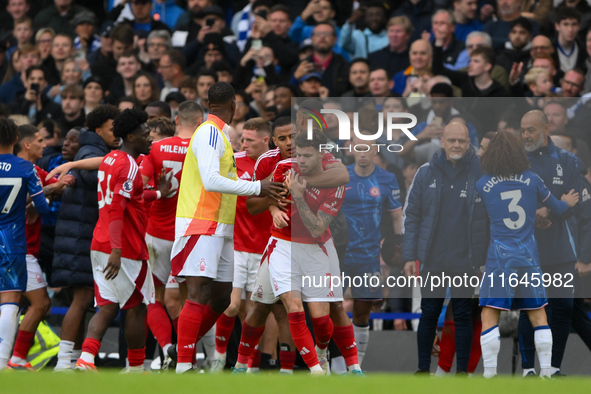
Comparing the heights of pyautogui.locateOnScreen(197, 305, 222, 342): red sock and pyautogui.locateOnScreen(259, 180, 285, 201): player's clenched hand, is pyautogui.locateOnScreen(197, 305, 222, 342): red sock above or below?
below

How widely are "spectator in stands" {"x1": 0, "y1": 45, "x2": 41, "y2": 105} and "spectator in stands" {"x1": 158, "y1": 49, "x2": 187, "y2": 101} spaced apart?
2867mm

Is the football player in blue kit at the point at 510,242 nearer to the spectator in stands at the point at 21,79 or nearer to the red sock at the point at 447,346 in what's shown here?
the red sock at the point at 447,346

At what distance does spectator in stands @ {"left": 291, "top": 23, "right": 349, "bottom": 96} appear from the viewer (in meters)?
12.2

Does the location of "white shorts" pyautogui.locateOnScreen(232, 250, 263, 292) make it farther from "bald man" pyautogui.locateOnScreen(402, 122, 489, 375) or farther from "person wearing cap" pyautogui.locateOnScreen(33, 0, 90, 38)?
"person wearing cap" pyautogui.locateOnScreen(33, 0, 90, 38)

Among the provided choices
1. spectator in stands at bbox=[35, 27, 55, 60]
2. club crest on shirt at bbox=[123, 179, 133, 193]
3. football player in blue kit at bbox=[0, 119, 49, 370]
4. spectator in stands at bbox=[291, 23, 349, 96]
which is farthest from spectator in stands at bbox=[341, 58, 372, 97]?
spectator in stands at bbox=[35, 27, 55, 60]

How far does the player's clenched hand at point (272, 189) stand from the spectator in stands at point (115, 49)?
6888 mm

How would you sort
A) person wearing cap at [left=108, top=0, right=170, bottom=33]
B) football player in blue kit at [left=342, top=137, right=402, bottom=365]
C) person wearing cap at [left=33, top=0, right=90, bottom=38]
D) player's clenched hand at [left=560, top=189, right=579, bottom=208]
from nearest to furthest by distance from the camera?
player's clenched hand at [left=560, top=189, right=579, bottom=208]
football player in blue kit at [left=342, top=137, right=402, bottom=365]
person wearing cap at [left=108, top=0, right=170, bottom=33]
person wearing cap at [left=33, top=0, right=90, bottom=38]

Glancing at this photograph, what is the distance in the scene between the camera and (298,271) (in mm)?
7484

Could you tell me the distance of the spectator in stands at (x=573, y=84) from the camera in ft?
35.1

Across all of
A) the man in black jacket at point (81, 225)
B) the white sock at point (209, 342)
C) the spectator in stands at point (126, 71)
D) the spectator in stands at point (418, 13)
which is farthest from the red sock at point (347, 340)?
the spectator in stands at point (126, 71)

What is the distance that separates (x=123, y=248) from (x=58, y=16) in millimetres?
8975

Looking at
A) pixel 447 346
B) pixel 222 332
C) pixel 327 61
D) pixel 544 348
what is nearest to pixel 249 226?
pixel 222 332

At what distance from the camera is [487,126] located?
801cm

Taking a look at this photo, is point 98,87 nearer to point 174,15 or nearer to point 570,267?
point 174,15
